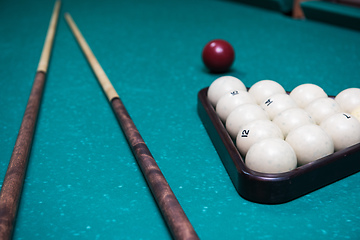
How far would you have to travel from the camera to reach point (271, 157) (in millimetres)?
1441

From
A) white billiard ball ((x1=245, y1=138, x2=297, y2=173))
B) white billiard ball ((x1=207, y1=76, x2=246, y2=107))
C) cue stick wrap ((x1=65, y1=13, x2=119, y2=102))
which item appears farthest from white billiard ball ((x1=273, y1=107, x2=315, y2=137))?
cue stick wrap ((x1=65, y1=13, x2=119, y2=102))

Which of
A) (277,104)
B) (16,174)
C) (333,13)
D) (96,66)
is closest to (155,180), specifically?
(16,174)

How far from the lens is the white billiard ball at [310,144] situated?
1.52 metres

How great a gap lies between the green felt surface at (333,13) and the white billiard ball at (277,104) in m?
2.26

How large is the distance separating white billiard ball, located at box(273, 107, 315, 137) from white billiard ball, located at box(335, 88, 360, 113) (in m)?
0.24

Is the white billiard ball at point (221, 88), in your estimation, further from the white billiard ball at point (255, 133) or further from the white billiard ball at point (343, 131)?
the white billiard ball at point (343, 131)

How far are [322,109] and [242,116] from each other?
356 millimetres

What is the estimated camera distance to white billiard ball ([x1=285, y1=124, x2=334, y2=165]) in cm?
152

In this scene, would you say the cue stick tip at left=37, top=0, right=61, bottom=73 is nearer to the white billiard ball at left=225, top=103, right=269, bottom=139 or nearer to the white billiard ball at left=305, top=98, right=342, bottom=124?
the white billiard ball at left=225, top=103, right=269, bottom=139

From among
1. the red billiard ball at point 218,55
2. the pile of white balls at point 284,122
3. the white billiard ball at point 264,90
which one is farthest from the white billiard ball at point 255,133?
the red billiard ball at point 218,55

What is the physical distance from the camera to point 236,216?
1.40 metres

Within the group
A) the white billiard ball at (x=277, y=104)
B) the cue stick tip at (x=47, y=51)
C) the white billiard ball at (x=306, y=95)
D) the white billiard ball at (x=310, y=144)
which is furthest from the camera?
the cue stick tip at (x=47, y=51)

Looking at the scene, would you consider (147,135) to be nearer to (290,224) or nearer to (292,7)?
(290,224)

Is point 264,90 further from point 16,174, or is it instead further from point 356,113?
point 16,174
